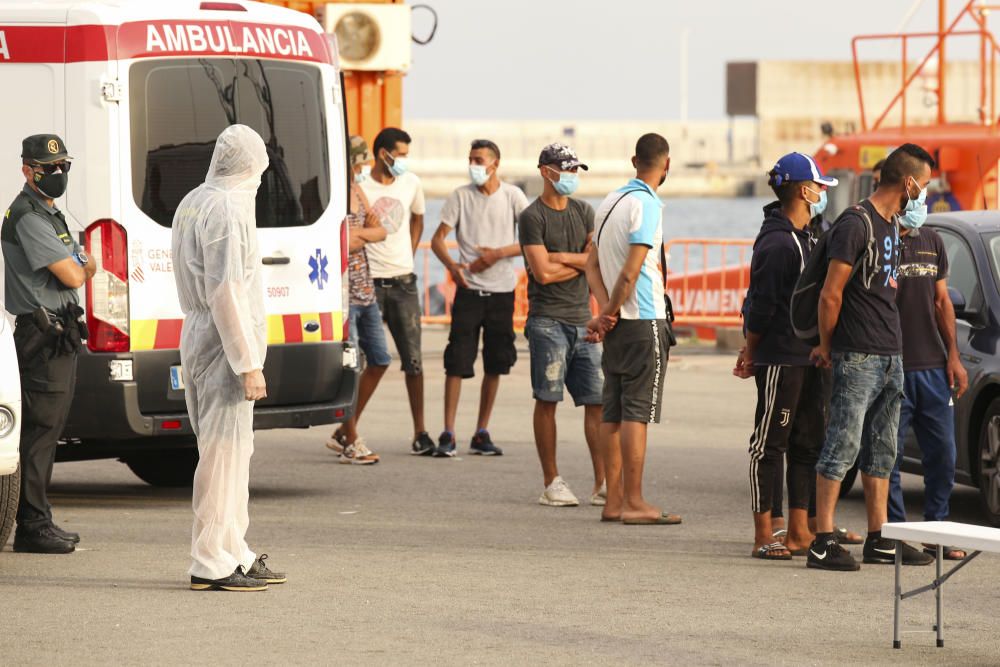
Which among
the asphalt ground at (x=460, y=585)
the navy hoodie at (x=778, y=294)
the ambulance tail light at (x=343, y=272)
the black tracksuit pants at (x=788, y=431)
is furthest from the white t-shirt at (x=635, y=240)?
the ambulance tail light at (x=343, y=272)

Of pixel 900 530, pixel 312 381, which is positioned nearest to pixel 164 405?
pixel 312 381

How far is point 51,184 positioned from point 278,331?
1897 millimetres

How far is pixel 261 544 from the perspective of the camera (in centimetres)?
955

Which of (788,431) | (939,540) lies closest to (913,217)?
(788,431)

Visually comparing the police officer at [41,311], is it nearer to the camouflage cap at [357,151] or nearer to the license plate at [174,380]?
the license plate at [174,380]

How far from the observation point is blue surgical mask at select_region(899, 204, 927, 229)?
29.9ft

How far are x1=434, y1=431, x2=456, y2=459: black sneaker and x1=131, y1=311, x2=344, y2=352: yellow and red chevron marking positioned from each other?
2123mm

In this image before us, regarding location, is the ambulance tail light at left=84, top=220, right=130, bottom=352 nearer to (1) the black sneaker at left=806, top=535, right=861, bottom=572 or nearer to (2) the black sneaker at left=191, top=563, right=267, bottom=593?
(2) the black sneaker at left=191, top=563, right=267, bottom=593

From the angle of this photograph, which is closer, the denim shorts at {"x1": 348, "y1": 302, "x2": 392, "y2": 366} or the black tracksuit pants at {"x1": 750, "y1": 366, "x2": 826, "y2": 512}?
the black tracksuit pants at {"x1": 750, "y1": 366, "x2": 826, "y2": 512}

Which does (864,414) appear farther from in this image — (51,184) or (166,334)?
(51,184)

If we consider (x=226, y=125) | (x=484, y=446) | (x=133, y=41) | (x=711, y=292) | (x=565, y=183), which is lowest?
(x=484, y=446)

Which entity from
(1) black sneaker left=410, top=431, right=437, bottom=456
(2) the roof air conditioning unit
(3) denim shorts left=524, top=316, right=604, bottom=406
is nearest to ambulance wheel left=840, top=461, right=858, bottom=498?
(3) denim shorts left=524, top=316, right=604, bottom=406

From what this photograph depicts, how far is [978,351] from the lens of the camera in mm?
10359

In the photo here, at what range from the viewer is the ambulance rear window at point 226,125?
1023 cm
